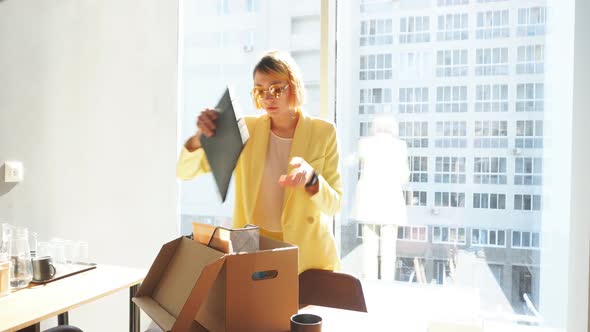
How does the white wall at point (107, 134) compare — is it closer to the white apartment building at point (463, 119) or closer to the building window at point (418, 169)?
the white apartment building at point (463, 119)

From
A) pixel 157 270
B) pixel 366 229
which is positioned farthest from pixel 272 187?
pixel 366 229

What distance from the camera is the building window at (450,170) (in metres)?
2.38

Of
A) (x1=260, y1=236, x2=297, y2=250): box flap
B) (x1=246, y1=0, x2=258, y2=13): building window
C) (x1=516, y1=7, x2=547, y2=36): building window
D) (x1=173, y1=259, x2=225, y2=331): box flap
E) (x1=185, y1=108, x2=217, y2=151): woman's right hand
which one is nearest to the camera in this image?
(x1=173, y1=259, x2=225, y2=331): box flap

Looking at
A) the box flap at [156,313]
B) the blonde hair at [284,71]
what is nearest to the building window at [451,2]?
the blonde hair at [284,71]

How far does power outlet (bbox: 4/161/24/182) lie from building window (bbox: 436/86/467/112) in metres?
2.34

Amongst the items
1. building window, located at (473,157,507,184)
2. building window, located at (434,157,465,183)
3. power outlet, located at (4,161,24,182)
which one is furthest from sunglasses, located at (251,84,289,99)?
power outlet, located at (4,161,24,182)

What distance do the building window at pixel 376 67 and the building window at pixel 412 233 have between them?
812 mm

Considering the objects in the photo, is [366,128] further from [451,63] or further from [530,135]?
[530,135]

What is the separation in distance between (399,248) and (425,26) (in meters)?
1.19

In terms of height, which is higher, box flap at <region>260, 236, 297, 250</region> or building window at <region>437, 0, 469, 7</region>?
building window at <region>437, 0, 469, 7</region>

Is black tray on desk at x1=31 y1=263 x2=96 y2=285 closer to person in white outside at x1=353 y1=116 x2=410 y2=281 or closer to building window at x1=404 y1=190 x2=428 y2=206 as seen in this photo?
person in white outside at x1=353 y1=116 x2=410 y2=281

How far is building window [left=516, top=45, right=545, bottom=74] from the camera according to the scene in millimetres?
2291

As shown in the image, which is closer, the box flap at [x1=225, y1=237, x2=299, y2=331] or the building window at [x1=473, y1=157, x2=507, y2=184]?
the box flap at [x1=225, y1=237, x2=299, y2=331]

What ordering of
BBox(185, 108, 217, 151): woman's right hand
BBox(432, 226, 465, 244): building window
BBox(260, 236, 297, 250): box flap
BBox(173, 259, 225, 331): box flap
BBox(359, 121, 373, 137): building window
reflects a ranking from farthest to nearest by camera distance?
BBox(359, 121, 373, 137): building window
BBox(432, 226, 465, 244): building window
BBox(185, 108, 217, 151): woman's right hand
BBox(260, 236, 297, 250): box flap
BBox(173, 259, 225, 331): box flap
